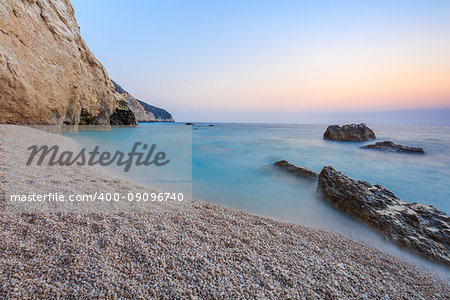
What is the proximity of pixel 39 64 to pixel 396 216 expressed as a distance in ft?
44.5

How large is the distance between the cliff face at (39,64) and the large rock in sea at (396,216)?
11593 millimetres

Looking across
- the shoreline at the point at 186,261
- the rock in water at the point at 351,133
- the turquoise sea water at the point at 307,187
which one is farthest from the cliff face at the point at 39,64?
the rock in water at the point at 351,133

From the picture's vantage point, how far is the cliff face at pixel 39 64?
7.20 meters

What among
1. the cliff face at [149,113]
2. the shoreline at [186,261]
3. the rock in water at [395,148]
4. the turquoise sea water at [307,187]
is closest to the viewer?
the shoreline at [186,261]

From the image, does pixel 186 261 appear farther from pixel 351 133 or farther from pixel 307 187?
pixel 351 133

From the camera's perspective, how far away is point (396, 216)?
311 cm

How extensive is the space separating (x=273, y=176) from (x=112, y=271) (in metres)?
4.81

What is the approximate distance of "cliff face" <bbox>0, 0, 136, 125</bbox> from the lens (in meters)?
7.20

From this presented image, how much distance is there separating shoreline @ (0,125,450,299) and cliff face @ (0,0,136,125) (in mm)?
8898

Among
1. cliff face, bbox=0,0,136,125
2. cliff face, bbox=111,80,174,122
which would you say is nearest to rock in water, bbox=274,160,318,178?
cliff face, bbox=0,0,136,125

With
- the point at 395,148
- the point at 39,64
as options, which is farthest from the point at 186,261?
the point at 395,148

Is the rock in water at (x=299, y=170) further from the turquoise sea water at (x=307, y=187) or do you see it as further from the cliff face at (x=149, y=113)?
the cliff face at (x=149, y=113)

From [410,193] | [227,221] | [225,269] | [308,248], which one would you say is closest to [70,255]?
[225,269]

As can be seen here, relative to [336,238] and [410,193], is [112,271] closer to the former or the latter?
[336,238]
